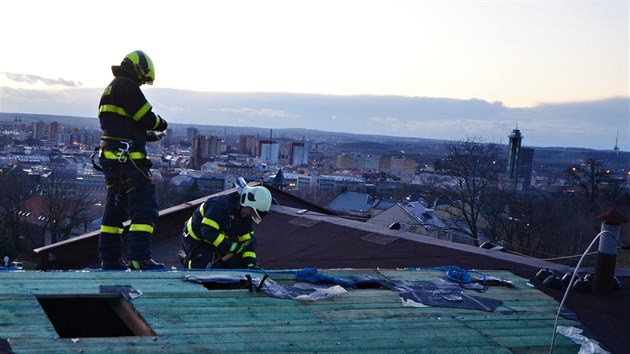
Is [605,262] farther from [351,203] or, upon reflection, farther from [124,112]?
[351,203]

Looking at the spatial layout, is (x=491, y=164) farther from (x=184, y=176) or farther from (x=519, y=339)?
(x=519, y=339)

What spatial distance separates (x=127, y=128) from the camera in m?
6.42

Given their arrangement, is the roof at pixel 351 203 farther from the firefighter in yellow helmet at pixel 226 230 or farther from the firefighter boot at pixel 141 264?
the firefighter boot at pixel 141 264

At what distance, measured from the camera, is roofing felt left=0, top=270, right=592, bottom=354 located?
4055mm

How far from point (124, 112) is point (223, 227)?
4.87 ft

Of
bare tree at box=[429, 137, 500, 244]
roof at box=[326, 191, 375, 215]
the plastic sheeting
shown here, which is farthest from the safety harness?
roof at box=[326, 191, 375, 215]

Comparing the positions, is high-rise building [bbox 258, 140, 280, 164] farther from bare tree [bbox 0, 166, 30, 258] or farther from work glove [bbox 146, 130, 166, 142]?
work glove [bbox 146, 130, 166, 142]

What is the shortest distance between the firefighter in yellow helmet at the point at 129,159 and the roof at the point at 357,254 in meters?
0.95

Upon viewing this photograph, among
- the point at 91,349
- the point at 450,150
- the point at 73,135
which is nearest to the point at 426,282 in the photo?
the point at 91,349

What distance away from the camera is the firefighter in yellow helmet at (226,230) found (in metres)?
6.69

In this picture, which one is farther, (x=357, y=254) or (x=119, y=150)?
(x=357, y=254)

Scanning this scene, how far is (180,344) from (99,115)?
10.5 feet

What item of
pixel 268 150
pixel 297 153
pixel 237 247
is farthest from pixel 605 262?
pixel 268 150

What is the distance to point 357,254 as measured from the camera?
9.33 m
